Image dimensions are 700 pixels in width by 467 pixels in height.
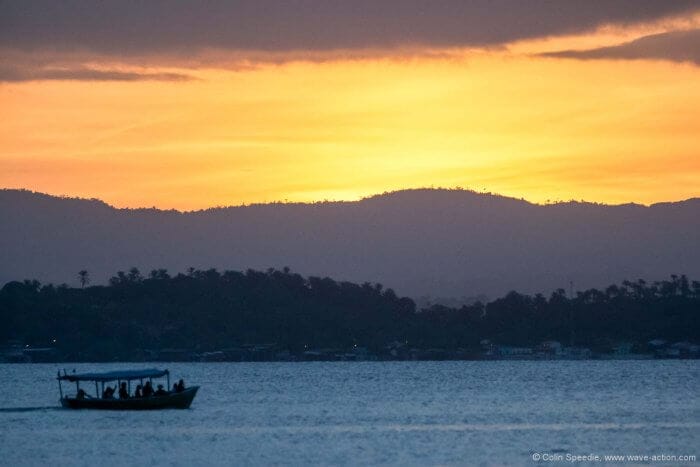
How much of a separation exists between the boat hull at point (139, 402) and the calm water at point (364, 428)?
0.73 m

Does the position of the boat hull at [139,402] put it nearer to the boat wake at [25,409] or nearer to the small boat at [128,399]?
the small boat at [128,399]

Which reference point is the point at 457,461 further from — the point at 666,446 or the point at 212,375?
the point at 212,375

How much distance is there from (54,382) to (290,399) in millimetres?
51287

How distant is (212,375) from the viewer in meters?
175

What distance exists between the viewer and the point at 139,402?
8400cm

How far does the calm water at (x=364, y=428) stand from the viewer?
63500 millimetres

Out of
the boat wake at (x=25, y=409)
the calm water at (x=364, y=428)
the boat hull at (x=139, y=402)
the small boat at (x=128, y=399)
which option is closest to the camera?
the calm water at (x=364, y=428)

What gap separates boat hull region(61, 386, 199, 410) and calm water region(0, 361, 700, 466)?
73 centimetres

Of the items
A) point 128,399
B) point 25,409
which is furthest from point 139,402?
point 25,409

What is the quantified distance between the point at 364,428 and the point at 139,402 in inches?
565

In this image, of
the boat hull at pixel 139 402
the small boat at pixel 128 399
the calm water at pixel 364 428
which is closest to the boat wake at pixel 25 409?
the calm water at pixel 364 428

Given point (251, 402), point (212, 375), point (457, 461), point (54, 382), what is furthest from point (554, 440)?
point (212, 375)

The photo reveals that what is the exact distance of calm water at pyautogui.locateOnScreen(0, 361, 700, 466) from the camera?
6350 cm

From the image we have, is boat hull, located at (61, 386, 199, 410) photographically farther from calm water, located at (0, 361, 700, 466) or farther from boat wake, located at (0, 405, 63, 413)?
boat wake, located at (0, 405, 63, 413)
